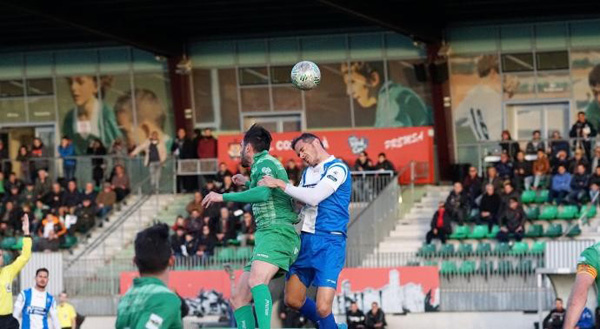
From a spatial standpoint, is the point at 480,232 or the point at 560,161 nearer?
the point at 480,232

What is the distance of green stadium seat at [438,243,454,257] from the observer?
28.4 meters

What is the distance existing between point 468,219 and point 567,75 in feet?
20.4

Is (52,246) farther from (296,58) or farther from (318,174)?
(318,174)

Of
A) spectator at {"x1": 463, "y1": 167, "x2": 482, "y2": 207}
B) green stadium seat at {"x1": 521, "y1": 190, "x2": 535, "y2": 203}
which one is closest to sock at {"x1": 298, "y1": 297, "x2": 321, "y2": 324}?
spectator at {"x1": 463, "y1": 167, "x2": 482, "y2": 207}

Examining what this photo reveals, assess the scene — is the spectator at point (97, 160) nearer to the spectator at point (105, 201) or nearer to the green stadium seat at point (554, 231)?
the spectator at point (105, 201)

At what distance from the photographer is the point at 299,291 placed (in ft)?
42.7

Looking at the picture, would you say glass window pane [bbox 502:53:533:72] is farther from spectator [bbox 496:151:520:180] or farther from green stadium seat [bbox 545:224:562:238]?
green stadium seat [bbox 545:224:562:238]

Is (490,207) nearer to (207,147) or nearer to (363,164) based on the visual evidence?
(363,164)

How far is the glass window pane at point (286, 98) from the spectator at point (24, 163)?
6.55 meters

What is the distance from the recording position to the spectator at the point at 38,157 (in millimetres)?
36112

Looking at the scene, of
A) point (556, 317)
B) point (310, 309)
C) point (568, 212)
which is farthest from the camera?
point (568, 212)

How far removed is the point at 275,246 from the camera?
1255 centimetres

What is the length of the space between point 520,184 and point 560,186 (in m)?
1.21

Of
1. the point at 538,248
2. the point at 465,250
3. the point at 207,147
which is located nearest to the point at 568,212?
the point at 538,248
